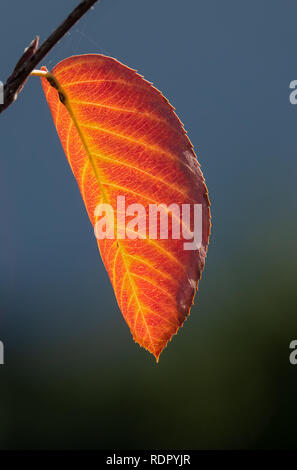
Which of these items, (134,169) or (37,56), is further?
(134,169)

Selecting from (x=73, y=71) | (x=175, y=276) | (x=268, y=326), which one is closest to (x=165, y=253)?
(x=175, y=276)

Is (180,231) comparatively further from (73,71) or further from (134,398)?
(134,398)

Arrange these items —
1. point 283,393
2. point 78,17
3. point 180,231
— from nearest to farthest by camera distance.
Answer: point 78,17 < point 180,231 < point 283,393

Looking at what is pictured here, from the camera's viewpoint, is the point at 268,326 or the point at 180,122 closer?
the point at 180,122
